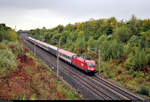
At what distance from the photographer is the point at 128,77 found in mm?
24266

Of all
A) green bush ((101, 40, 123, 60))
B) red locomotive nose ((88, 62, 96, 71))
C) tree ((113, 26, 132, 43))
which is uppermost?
tree ((113, 26, 132, 43))

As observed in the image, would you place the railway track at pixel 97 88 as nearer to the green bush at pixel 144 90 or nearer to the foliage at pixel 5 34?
the green bush at pixel 144 90

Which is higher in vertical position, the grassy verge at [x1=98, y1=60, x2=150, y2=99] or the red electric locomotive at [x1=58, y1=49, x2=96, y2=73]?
the red electric locomotive at [x1=58, y1=49, x2=96, y2=73]

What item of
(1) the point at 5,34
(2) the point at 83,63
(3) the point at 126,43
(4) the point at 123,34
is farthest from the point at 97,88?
(1) the point at 5,34

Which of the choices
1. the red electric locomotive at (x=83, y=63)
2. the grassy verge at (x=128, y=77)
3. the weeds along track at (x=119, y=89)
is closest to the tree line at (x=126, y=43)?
the grassy verge at (x=128, y=77)

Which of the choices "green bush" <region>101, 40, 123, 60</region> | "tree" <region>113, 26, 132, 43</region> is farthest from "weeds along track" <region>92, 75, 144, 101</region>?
"tree" <region>113, 26, 132, 43</region>

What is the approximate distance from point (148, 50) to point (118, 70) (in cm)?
626

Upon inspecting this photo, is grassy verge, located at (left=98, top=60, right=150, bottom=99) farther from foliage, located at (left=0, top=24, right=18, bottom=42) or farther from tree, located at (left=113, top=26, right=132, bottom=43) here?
foliage, located at (left=0, top=24, right=18, bottom=42)

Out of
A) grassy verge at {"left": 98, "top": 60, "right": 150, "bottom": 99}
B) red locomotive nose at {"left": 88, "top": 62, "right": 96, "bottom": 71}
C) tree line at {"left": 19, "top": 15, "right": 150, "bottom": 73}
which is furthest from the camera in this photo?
red locomotive nose at {"left": 88, "top": 62, "right": 96, "bottom": 71}

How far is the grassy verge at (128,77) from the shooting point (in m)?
19.5

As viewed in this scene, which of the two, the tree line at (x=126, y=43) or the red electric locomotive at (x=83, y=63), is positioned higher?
the tree line at (x=126, y=43)

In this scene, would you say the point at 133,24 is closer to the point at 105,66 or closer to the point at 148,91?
the point at 105,66

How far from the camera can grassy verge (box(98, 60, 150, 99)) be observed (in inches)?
768

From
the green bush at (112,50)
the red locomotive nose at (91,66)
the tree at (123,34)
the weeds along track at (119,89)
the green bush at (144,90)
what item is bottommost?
the weeds along track at (119,89)
